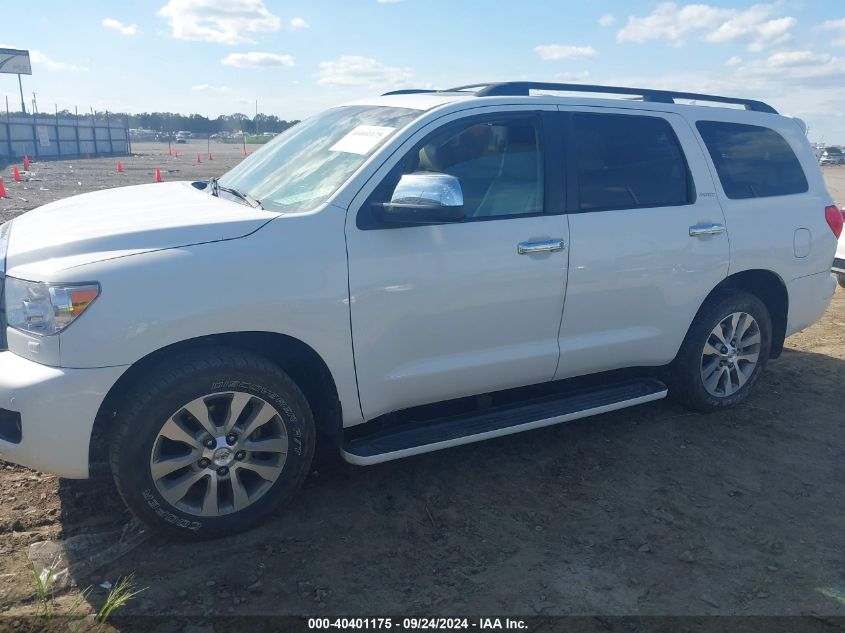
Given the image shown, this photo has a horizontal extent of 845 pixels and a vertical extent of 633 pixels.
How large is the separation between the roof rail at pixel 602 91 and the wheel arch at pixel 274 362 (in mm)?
1742

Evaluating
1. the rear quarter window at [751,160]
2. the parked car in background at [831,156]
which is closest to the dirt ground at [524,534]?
the rear quarter window at [751,160]

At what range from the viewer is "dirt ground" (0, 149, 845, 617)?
2.91m

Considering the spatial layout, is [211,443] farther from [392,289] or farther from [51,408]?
[392,289]

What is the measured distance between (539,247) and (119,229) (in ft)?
6.63

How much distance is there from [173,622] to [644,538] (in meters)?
2.12

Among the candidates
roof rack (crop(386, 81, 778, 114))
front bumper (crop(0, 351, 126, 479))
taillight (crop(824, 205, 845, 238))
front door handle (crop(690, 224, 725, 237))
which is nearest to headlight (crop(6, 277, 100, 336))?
front bumper (crop(0, 351, 126, 479))

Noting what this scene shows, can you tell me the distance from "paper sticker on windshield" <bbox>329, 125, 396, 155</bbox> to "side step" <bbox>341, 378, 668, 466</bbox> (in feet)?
4.71

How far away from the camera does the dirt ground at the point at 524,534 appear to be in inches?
114

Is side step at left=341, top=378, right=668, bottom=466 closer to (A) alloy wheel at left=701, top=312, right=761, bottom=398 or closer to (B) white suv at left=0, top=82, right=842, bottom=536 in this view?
(B) white suv at left=0, top=82, right=842, bottom=536

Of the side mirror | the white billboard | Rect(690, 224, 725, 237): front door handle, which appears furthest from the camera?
the white billboard

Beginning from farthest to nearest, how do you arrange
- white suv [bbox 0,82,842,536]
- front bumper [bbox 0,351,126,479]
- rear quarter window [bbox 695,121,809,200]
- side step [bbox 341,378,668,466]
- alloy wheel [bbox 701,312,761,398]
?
alloy wheel [bbox 701,312,761,398], rear quarter window [bbox 695,121,809,200], side step [bbox 341,378,668,466], white suv [bbox 0,82,842,536], front bumper [bbox 0,351,126,479]

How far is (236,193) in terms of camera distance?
12.8ft

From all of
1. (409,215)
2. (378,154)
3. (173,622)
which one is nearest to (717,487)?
(409,215)

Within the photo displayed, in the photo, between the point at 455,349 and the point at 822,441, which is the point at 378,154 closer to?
the point at 455,349
